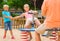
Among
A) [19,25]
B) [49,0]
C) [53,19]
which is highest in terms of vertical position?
[49,0]

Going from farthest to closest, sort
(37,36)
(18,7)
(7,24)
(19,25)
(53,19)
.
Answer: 1. (18,7)
2. (19,25)
3. (7,24)
4. (37,36)
5. (53,19)

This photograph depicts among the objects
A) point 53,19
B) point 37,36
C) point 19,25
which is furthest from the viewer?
point 19,25

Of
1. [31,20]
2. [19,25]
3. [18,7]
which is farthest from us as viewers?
[18,7]

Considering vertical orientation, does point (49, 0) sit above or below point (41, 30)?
above

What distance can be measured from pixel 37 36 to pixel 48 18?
0.73 m

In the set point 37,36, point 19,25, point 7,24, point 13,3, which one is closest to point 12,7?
point 13,3

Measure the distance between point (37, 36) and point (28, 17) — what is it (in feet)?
12.9

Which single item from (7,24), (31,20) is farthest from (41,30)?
(7,24)

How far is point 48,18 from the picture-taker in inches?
292

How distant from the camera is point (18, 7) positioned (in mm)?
30266

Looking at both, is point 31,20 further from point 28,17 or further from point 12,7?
point 12,7

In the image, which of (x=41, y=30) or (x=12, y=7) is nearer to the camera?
(x=41, y=30)

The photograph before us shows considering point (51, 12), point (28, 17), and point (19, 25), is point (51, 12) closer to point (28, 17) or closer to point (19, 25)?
point (28, 17)

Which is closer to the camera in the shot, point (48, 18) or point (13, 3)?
point (48, 18)
